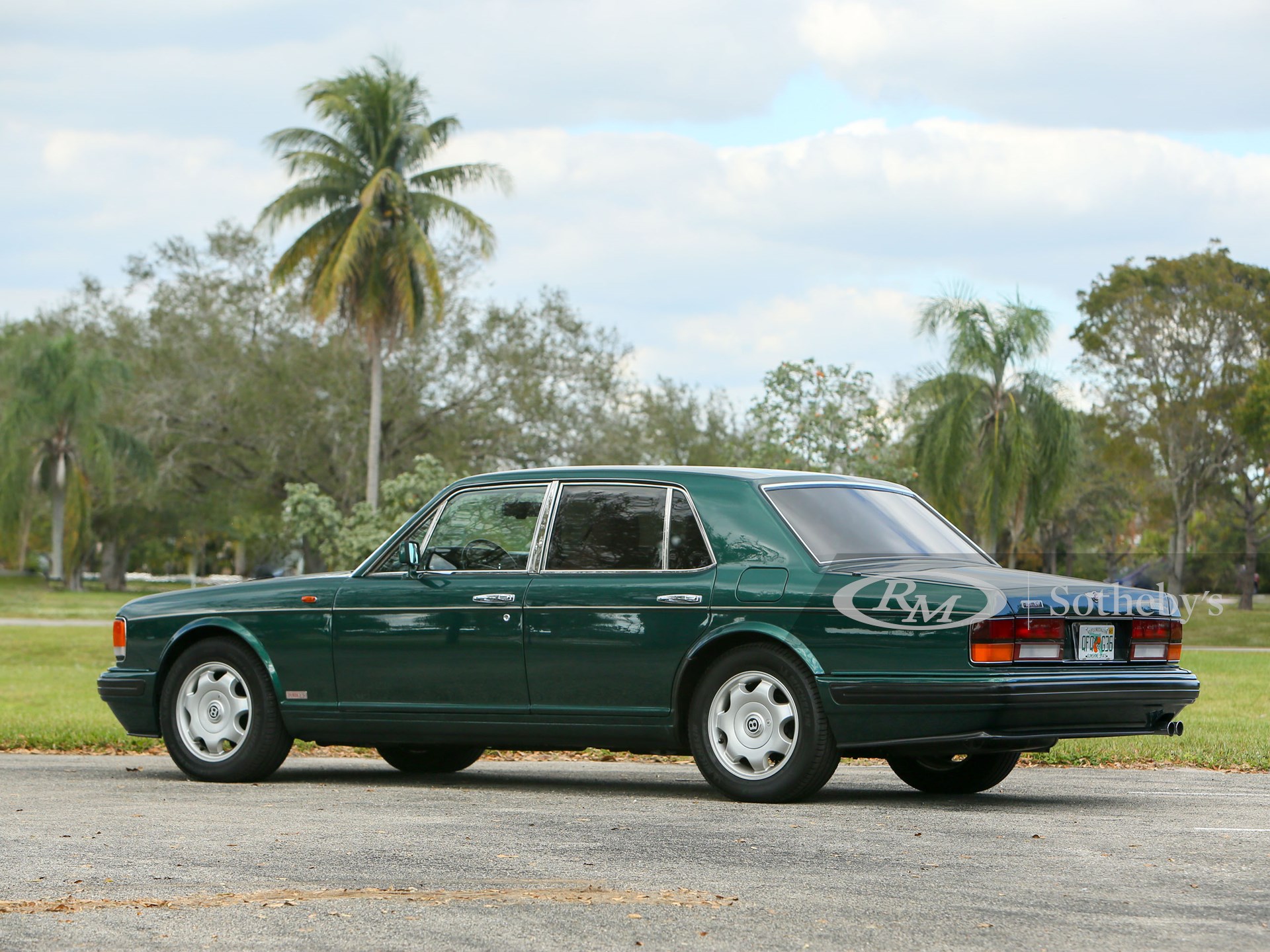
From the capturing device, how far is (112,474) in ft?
172

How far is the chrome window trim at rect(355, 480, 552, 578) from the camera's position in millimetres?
8742

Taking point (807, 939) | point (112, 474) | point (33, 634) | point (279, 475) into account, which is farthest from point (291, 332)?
point (807, 939)

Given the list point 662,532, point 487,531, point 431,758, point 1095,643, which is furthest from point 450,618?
point 1095,643

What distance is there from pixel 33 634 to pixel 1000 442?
1892cm

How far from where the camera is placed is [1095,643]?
7.79m

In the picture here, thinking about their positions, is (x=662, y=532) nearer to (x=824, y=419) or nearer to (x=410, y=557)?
(x=410, y=557)

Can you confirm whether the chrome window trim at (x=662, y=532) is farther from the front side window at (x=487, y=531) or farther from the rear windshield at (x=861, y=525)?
the rear windshield at (x=861, y=525)

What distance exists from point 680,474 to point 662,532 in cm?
34

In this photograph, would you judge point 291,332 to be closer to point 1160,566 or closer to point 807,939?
point 1160,566

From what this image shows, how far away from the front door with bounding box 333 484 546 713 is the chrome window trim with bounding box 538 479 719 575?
11 cm

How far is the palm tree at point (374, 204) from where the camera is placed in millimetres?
39031

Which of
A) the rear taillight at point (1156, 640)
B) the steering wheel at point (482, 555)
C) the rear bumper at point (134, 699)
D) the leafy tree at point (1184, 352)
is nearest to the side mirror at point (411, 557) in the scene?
the steering wheel at point (482, 555)

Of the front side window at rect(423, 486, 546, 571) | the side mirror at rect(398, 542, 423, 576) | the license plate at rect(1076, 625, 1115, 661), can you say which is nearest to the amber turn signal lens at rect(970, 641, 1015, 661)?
the license plate at rect(1076, 625, 1115, 661)

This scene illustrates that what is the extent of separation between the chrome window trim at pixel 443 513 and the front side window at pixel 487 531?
0.04ft
